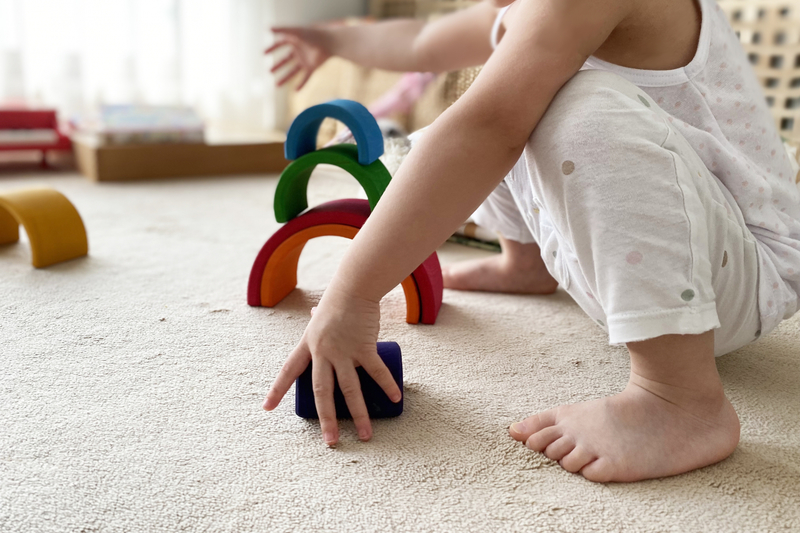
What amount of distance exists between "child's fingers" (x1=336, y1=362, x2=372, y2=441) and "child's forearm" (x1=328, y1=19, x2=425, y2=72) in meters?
0.64

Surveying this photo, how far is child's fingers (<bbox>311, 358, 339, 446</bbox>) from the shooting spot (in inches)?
22.3

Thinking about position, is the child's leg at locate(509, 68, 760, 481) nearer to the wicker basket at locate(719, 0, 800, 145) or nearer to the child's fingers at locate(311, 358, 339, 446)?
the child's fingers at locate(311, 358, 339, 446)

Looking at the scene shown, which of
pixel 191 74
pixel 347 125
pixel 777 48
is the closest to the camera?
pixel 347 125

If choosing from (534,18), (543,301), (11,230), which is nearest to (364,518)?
(534,18)

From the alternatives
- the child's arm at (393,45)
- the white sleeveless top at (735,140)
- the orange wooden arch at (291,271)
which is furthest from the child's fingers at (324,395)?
the child's arm at (393,45)

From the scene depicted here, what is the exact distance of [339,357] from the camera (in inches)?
22.3

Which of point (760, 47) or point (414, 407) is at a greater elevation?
point (760, 47)

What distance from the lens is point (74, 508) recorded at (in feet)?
1.57

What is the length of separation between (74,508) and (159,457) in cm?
8

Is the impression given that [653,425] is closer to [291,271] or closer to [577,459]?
[577,459]

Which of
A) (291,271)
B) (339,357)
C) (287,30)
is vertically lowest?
(291,271)

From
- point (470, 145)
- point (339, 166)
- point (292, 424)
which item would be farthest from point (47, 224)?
point (470, 145)

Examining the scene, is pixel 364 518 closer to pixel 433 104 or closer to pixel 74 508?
pixel 74 508

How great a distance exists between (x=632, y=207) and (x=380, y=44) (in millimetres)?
649
